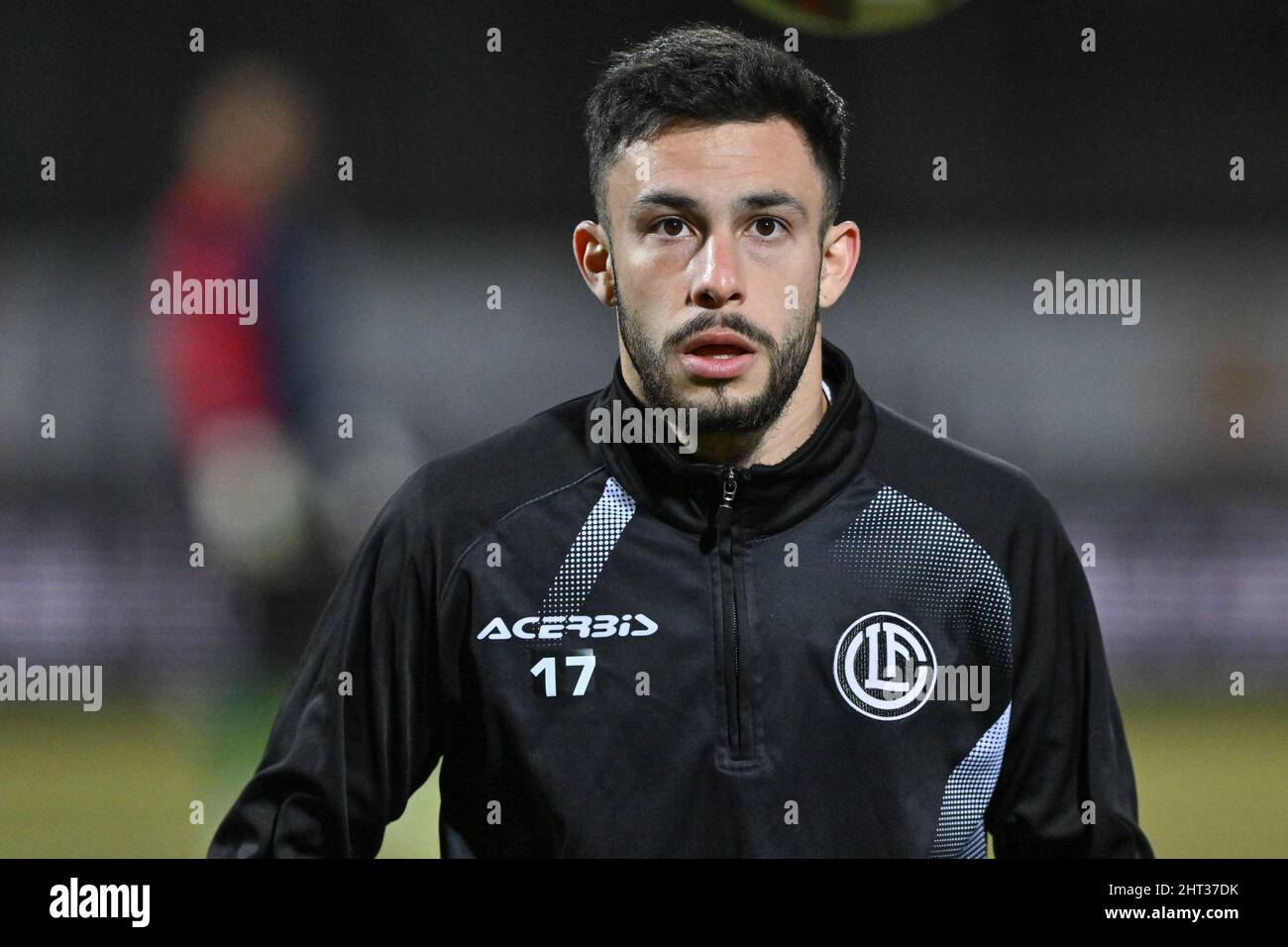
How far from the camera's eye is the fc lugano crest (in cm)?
211

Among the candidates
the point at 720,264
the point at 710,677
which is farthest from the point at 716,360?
the point at 710,677

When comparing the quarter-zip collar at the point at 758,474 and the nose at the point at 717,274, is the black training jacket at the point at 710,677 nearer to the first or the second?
the quarter-zip collar at the point at 758,474

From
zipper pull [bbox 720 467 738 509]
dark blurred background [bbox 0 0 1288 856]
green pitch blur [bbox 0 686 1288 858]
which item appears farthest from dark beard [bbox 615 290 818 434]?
green pitch blur [bbox 0 686 1288 858]

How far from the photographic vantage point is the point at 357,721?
2.07 meters

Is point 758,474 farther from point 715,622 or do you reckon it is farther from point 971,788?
point 971,788

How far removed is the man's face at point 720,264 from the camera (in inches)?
82.3

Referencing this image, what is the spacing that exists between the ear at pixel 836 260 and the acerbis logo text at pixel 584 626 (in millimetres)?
610

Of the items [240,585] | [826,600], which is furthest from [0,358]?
[826,600]

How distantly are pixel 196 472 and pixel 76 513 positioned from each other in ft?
0.93

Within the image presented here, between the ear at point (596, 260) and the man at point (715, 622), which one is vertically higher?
the ear at point (596, 260)

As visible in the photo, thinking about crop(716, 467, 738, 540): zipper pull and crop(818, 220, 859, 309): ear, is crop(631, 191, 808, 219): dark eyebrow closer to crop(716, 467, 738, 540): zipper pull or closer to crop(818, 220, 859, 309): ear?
crop(818, 220, 859, 309): ear

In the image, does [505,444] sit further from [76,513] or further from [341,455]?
[76,513]

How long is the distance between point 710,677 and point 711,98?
3.04 ft

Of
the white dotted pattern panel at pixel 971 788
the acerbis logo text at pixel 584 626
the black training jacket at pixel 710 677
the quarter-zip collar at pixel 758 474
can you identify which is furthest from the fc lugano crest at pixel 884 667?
the acerbis logo text at pixel 584 626
